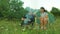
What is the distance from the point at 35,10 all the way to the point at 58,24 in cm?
30

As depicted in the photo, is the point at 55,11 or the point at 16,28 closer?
the point at 16,28

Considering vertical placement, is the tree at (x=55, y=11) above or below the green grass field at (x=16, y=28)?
above

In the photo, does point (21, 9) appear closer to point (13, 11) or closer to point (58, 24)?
point (13, 11)

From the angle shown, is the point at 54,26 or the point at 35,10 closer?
the point at 54,26

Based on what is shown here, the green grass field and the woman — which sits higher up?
the woman

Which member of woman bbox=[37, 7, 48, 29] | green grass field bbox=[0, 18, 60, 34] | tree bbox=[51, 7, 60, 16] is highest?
tree bbox=[51, 7, 60, 16]

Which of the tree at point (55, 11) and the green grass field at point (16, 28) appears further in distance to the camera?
the tree at point (55, 11)

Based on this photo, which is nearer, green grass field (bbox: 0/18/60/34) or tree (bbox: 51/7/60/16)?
green grass field (bbox: 0/18/60/34)

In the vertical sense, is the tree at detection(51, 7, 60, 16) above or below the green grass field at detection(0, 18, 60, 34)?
above

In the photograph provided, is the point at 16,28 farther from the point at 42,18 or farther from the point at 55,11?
the point at 55,11

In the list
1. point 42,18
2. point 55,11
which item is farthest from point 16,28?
point 55,11

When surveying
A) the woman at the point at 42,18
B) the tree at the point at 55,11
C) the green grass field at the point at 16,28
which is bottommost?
the green grass field at the point at 16,28

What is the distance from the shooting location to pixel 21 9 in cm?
200

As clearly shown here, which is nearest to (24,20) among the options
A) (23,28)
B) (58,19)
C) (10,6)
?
(23,28)
